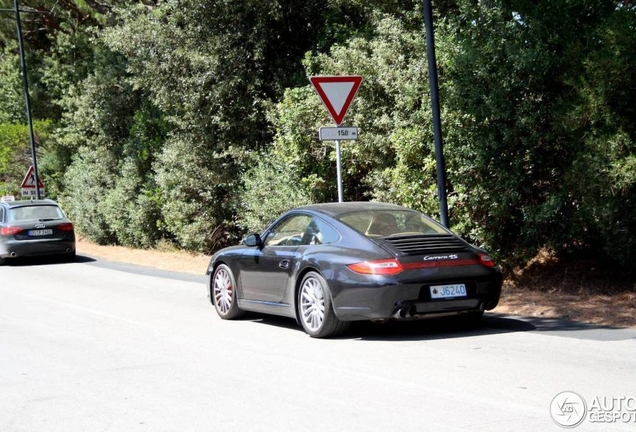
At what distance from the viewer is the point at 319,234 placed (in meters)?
10.2

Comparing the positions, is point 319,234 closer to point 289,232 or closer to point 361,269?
point 289,232

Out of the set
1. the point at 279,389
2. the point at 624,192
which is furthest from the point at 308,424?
the point at 624,192

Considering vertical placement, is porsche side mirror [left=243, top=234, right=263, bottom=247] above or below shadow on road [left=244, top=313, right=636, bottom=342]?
above

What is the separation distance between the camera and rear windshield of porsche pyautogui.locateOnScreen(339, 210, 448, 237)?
32.4 feet

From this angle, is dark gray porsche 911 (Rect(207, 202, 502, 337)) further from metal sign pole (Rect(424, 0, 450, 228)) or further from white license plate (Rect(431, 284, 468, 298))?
metal sign pole (Rect(424, 0, 450, 228))

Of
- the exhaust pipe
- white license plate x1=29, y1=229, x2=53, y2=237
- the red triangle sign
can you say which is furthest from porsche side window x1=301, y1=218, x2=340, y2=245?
the red triangle sign

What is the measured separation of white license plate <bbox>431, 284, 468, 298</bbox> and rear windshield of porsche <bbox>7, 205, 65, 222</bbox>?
16.1 meters

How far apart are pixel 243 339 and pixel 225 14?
1223cm

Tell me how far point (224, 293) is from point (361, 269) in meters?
2.94

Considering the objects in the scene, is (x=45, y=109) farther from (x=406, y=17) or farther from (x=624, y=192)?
(x=624, y=192)

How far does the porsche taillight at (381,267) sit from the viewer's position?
30.0ft

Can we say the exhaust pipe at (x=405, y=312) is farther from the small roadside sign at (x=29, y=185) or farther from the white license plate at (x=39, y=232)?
the small roadside sign at (x=29, y=185)

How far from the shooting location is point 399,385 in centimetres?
725

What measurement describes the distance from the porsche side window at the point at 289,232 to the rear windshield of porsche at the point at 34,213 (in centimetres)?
1360
